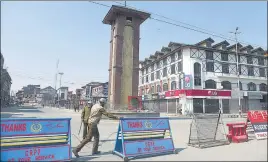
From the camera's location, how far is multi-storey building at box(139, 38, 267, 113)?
3722 centimetres

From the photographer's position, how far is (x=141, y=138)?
24.2 ft

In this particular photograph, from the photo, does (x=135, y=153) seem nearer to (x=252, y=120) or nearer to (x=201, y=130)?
(x=201, y=130)

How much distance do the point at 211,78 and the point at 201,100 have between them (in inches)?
189

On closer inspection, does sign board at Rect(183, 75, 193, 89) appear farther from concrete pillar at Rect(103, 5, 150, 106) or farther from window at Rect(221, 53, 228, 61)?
concrete pillar at Rect(103, 5, 150, 106)

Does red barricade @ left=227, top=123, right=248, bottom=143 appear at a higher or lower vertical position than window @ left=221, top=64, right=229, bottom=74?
lower

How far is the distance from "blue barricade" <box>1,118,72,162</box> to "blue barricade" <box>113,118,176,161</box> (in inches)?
67.1

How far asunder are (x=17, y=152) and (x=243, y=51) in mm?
47218

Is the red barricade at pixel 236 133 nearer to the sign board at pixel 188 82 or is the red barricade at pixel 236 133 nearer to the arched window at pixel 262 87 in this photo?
the sign board at pixel 188 82

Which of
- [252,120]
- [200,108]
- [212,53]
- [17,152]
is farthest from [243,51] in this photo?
[17,152]

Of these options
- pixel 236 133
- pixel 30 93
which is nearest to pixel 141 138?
pixel 236 133

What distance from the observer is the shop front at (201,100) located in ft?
120

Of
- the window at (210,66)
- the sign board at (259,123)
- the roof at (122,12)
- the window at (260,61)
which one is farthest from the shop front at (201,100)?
the sign board at (259,123)

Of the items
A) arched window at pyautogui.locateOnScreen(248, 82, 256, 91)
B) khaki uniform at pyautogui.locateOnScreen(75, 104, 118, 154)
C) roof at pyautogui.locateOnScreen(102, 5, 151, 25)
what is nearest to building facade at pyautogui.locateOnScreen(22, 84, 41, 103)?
roof at pyautogui.locateOnScreen(102, 5, 151, 25)

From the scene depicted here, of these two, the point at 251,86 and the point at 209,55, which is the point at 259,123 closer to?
the point at 209,55
